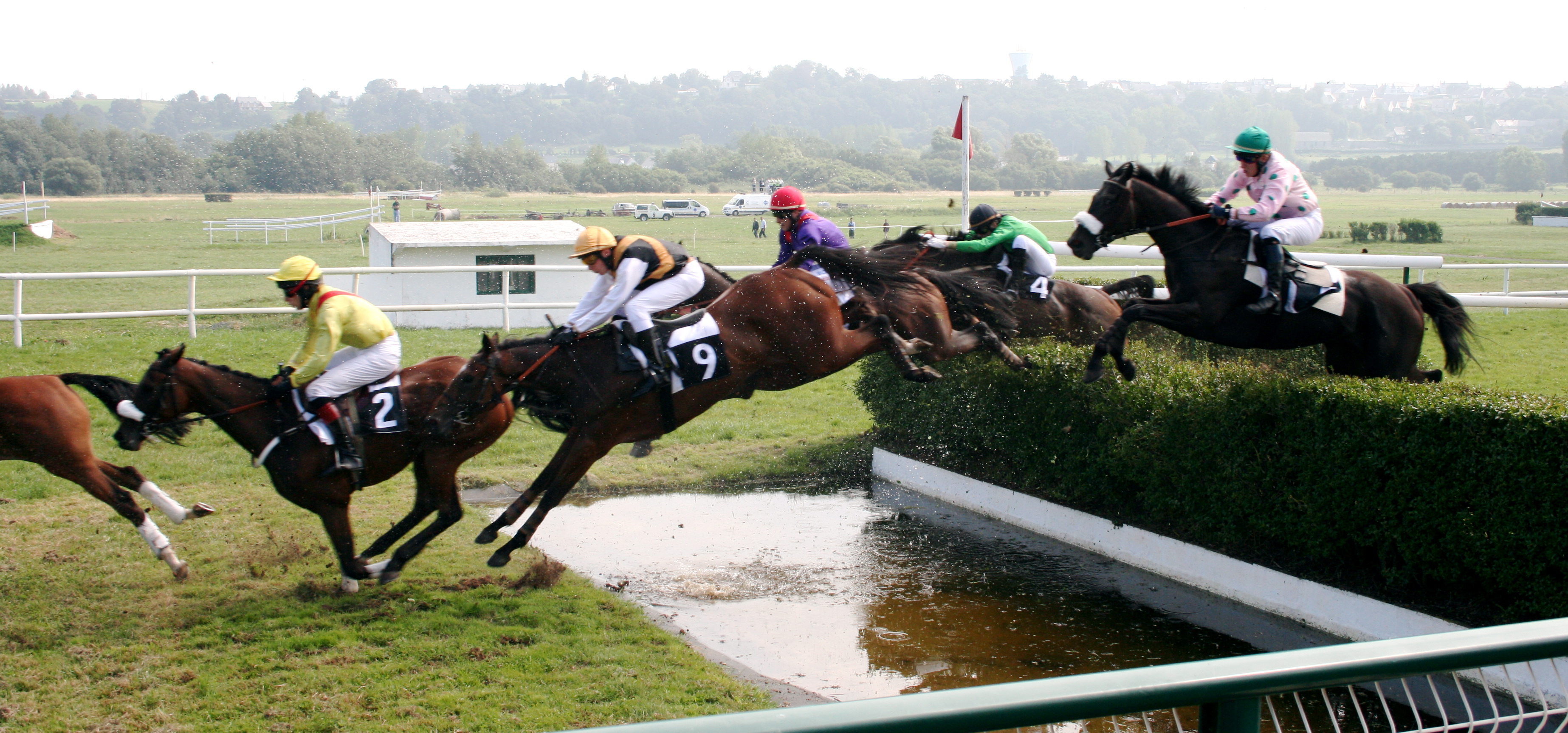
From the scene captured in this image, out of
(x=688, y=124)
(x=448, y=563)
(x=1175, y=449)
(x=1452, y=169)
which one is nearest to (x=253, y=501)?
(x=448, y=563)

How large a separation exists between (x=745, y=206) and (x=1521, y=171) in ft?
220

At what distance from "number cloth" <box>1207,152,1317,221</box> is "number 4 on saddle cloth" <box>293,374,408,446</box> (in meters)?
4.83

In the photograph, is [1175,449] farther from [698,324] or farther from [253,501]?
[253,501]

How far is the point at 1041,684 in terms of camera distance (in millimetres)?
1274

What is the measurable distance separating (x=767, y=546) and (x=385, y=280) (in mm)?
11379

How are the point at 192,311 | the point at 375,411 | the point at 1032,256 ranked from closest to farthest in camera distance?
the point at 375,411 → the point at 1032,256 → the point at 192,311

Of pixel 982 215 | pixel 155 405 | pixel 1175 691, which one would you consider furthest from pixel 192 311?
pixel 1175 691

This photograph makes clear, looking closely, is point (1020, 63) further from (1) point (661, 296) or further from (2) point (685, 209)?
(1) point (661, 296)

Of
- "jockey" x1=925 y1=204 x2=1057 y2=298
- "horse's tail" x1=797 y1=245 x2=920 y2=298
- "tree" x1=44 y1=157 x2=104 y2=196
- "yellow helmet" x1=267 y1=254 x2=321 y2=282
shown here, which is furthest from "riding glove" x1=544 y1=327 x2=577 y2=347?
"tree" x1=44 y1=157 x2=104 y2=196

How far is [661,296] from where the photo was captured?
20.3 ft

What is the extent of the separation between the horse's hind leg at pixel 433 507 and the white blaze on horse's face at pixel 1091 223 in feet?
12.5

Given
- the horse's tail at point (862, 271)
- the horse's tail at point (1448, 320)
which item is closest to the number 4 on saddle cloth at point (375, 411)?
the horse's tail at point (862, 271)

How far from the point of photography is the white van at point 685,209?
51.2 meters

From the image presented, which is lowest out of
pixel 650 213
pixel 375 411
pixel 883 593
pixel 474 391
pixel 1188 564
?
pixel 883 593
